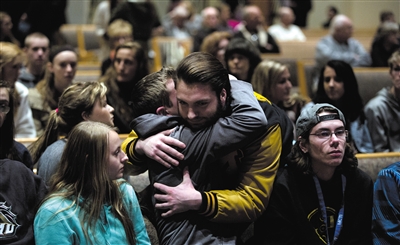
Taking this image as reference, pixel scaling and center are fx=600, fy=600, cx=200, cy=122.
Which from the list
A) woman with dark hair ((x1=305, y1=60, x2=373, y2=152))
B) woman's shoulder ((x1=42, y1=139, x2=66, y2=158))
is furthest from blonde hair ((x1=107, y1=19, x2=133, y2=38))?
woman's shoulder ((x1=42, y1=139, x2=66, y2=158))

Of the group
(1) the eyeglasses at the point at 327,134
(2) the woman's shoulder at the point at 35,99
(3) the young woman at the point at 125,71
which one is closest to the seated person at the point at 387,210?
(1) the eyeglasses at the point at 327,134

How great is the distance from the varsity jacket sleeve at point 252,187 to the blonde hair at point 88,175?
36 centimetres

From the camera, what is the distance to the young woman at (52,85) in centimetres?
432

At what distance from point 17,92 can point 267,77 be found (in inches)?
67.7

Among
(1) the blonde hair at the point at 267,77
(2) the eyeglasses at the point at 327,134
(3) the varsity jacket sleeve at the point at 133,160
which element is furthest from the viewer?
(1) the blonde hair at the point at 267,77

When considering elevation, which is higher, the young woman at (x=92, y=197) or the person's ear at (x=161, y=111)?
the person's ear at (x=161, y=111)

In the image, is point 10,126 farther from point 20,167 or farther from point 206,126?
point 206,126

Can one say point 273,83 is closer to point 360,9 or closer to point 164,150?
point 164,150

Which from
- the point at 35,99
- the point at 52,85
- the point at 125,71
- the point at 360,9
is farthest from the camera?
the point at 360,9

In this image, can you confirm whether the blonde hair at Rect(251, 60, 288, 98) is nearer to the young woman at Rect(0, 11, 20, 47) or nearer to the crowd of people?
the crowd of people

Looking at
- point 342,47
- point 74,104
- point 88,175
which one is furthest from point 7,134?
point 342,47

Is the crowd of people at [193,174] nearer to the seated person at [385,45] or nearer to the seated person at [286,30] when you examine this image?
the seated person at [385,45]

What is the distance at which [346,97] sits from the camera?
418cm

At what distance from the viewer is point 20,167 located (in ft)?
7.77
